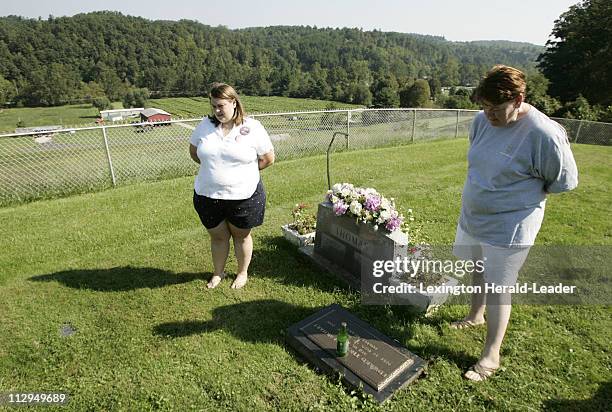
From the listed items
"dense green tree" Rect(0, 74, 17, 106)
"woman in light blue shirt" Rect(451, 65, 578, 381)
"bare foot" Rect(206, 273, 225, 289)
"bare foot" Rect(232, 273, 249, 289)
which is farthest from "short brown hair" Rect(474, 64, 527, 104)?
"dense green tree" Rect(0, 74, 17, 106)

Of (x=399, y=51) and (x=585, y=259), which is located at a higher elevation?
(x=399, y=51)

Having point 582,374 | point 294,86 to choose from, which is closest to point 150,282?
point 582,374

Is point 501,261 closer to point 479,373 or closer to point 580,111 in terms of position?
point 479,373

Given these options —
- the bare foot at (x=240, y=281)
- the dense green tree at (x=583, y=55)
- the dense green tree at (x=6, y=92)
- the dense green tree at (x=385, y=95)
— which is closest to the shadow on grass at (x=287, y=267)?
the bare foot at (x=240, y=281)

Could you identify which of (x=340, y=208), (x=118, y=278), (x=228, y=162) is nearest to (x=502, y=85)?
(x=340, y=208)

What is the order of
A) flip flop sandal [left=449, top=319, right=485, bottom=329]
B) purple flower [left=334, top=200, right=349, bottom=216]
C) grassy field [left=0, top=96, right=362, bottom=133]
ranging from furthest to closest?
grassy field [left=0, top=96, right=362, bottom=133]
purple flower [left=334, top=200, right=349, bottom=216]
flip flop sandal [left=449, top=319, right=485, bottom=329]

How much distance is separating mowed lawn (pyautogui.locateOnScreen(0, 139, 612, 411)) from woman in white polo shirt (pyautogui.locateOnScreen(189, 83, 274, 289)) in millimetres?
914

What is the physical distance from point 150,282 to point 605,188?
871 centimetres

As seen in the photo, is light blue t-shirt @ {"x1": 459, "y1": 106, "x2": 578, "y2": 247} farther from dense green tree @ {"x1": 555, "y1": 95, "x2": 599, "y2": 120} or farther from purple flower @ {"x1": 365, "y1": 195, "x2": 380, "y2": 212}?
dense green tree @ {"x1": 555, "y1": 95, "x2": 599, "y2": 120}

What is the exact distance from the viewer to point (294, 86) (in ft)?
271

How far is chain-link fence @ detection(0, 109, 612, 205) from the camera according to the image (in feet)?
22.4

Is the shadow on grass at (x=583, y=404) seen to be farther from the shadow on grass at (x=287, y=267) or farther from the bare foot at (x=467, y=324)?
the shadow on grass at (x=287, y=267)

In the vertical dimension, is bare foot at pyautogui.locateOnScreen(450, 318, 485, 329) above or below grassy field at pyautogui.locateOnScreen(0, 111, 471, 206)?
below

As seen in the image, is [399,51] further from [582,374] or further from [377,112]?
[582,374]
